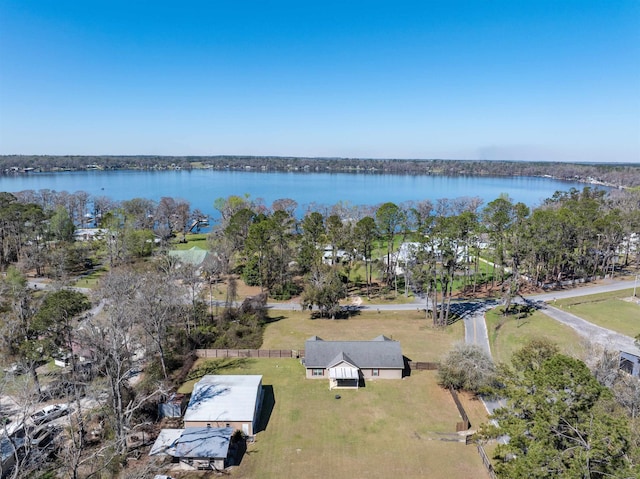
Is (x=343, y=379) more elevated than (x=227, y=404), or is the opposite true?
(x=227, y=404)

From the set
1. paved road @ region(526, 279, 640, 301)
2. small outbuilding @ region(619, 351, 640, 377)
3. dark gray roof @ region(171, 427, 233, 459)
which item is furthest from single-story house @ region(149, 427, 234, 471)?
paved road @ region(526, 279, 640, 301)

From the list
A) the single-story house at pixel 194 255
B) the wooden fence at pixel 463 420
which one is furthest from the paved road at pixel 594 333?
the single-story house at pixel 194 255

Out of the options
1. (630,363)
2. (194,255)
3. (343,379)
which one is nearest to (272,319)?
(343,379)

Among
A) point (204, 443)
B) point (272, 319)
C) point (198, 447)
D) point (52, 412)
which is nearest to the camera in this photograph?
point (198, 447)

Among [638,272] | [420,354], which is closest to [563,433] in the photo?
[420,354]

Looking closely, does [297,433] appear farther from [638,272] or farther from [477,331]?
[638,272]

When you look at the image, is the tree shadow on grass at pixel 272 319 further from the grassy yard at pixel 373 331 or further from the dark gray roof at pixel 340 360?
the dark gray roof at pixel 340 360

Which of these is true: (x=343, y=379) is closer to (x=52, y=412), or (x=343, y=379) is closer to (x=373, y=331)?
(x=373, y=331)
